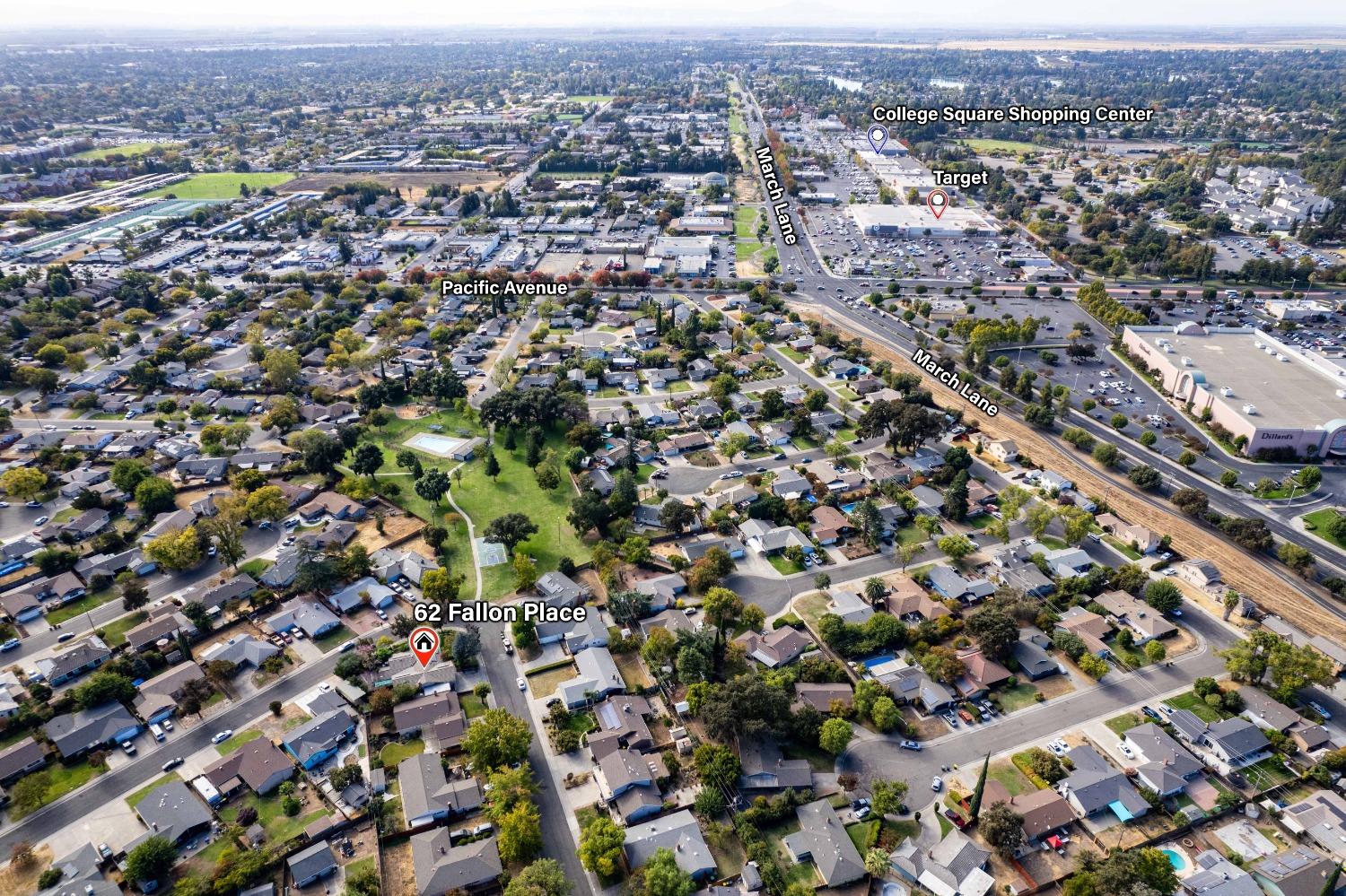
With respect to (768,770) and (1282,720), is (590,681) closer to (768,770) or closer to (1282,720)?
(768,770)

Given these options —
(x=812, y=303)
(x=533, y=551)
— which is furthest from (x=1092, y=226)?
(x=533, y=551)

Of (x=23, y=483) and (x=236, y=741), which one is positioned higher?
(x=23, y=483)

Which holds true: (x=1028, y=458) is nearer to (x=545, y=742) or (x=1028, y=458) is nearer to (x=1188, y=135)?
(x=545, y=742)

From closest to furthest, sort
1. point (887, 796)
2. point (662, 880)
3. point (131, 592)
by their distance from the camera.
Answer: point (662, 880) → point (887, 796) → point (131, 592)

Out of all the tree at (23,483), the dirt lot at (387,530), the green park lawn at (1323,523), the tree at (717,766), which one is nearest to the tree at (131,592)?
the dirt lot at (387,530)

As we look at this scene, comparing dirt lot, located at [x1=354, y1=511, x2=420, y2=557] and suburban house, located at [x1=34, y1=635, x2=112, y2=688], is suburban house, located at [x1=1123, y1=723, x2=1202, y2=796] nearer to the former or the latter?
dirt lot, located at [x1=354, y1=511, x2=420, y2=557]

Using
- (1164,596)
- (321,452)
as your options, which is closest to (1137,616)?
(1164,596)
